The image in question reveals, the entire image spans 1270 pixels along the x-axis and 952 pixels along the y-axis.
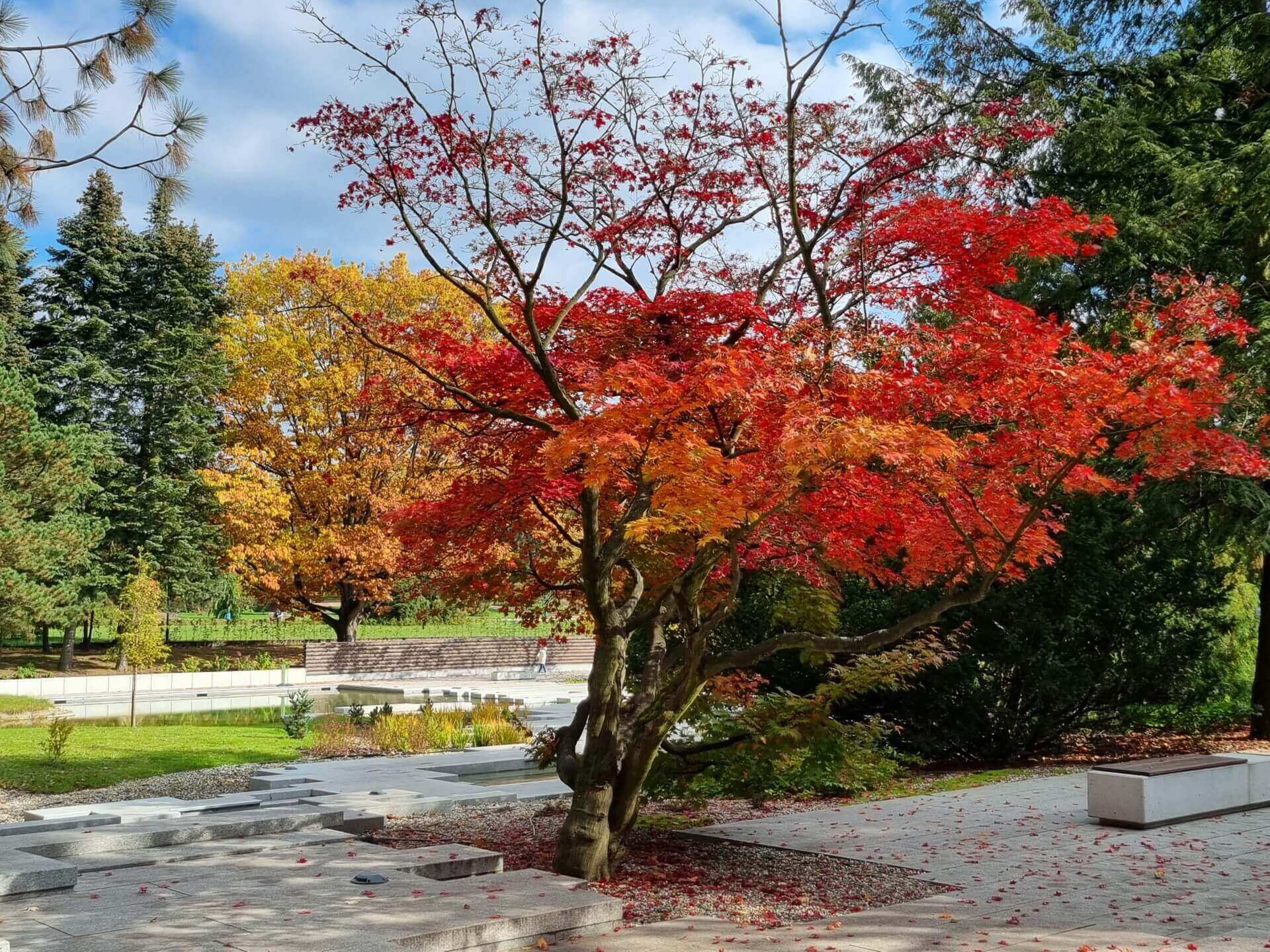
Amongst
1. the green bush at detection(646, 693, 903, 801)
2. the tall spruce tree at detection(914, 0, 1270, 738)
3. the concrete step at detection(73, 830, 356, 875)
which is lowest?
the concrete step at detection(73, 830, 356, 875)

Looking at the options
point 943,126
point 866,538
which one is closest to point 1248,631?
point 866,538

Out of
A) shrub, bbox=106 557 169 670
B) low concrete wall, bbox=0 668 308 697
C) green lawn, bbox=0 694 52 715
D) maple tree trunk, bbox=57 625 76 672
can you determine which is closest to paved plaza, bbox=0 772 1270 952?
shrub, bbox=106 557 169 670

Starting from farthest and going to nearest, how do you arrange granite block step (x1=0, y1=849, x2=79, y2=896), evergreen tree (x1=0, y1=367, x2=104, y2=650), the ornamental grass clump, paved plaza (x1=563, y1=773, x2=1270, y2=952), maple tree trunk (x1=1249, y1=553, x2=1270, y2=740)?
1. evergreen tree (x1=0, y1=367, x2=104, y2=650)
2. maple tree trunk (x1=1249, y1=553, x2=1270, y2=740)
3. the ornamental grass clump
4. granite block step (x1=0, y1=849, x2=79, y2=896)
5. paved plaza (x1=563, y1=773, x2=1270, y2=952)

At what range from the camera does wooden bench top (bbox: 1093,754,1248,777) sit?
971 cm

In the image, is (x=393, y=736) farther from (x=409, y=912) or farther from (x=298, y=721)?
(x=409, y=912)

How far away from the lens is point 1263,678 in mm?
16156

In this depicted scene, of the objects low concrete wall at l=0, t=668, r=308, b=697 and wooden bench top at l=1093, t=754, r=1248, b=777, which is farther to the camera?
low concrete wall at l=0, t=668, r=308, b=697

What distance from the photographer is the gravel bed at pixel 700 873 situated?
7.05m

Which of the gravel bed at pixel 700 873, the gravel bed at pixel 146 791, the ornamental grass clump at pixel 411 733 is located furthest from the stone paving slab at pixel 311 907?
the ornamental grass clump at pixel 411 733

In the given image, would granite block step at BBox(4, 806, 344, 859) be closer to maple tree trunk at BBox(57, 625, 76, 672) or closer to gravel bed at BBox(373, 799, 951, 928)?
gravel bed at BBox(373, 799, 951, 928)

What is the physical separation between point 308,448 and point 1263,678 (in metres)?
22.8

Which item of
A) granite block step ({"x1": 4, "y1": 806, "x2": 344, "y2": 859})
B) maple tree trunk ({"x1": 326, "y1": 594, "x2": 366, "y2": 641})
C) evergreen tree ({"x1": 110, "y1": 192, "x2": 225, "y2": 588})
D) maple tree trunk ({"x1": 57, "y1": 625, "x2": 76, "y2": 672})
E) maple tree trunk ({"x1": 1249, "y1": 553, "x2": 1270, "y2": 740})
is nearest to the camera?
granite block step ({"x1": 4, "y1": 806, "x2": 344, "y2": 859})

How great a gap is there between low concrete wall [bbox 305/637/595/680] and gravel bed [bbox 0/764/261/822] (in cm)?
1749

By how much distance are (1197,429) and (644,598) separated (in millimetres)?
4529
